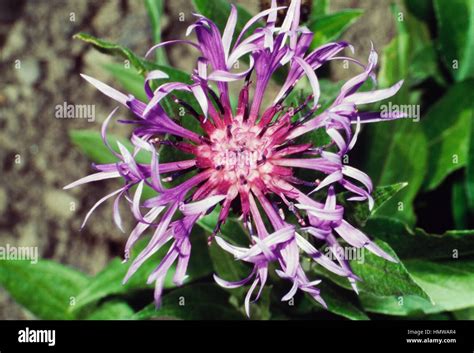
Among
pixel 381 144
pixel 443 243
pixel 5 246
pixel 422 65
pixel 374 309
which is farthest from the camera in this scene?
pixel 5 246

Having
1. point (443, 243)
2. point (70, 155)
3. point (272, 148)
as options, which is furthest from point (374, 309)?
point (70, 155)

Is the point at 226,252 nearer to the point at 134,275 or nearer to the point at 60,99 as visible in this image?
the point at 134,275

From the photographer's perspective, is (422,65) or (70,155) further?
(70,155)

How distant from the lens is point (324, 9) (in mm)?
1612

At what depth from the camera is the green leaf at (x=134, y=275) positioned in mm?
1528

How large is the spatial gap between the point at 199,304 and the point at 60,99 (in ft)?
2.68

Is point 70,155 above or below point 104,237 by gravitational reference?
above

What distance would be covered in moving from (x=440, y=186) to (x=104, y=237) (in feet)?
2.97

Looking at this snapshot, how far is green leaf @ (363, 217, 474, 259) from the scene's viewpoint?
4.36 feet

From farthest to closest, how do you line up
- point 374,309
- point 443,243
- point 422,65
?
point 422,65
point 374,309
point 443,243

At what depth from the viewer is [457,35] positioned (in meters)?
1.69

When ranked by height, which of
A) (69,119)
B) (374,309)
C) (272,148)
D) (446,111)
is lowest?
(374,309)

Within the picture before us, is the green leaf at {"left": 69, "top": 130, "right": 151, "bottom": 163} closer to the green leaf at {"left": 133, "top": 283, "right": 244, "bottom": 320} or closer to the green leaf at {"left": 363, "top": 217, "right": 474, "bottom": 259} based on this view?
the green leaf at {"left": 133, "top": 283, "right": 244, "bottom": 320}

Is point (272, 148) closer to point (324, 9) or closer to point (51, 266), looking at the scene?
point (324, 9)
